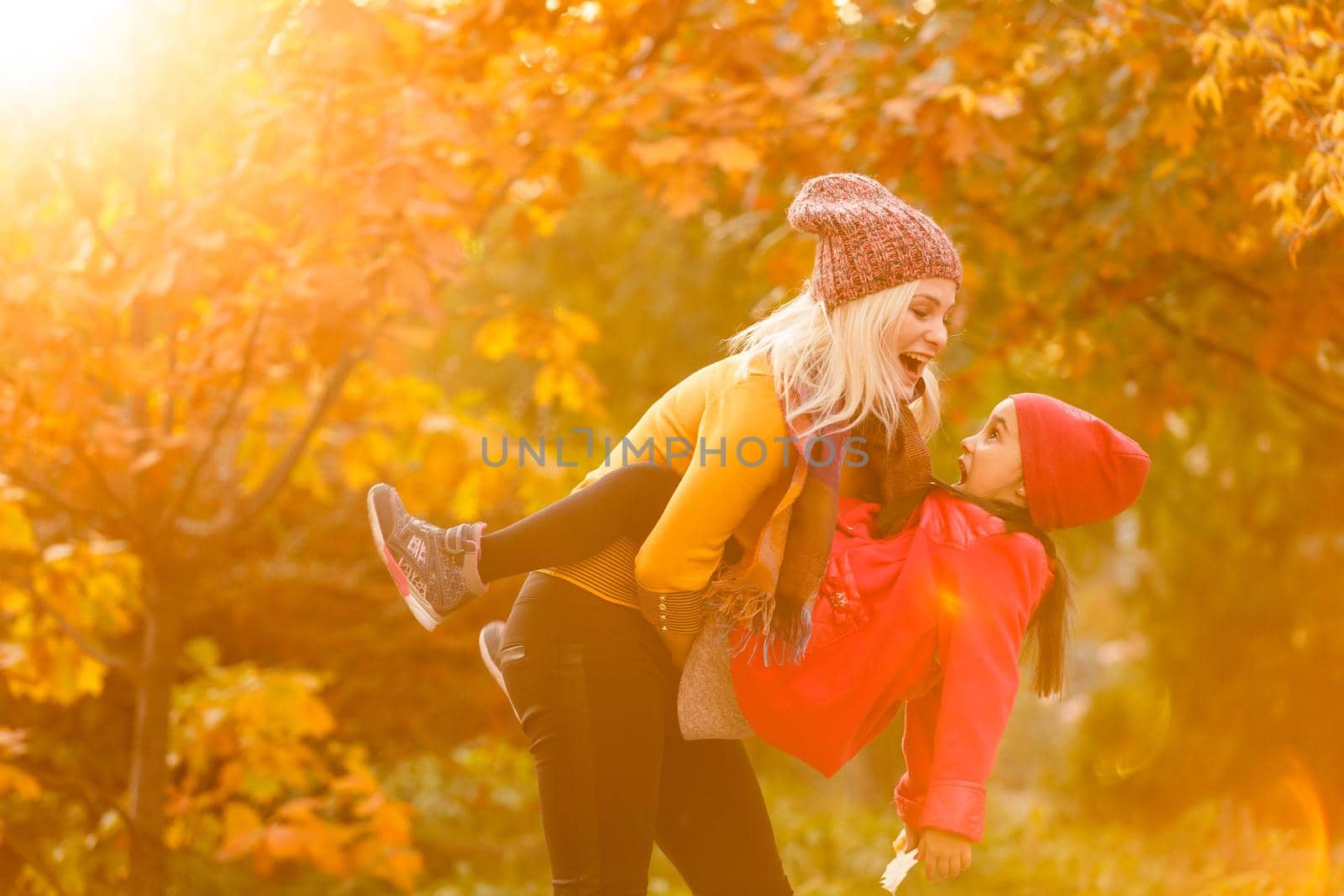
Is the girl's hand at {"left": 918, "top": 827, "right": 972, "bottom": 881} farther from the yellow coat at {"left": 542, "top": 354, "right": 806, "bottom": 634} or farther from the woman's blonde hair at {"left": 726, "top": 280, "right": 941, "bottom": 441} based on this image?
the woman's blonde hair at {"left": 726, "top": 280, "right": 941, "bottom": 441}

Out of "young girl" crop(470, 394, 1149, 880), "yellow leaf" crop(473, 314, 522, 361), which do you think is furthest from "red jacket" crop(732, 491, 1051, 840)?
"yellow leaf" crop(473, 314, 522, 361)

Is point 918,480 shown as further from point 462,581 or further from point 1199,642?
point 1199,642

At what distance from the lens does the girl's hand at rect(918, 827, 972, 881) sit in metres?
2.00

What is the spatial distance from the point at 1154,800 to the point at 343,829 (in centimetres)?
663

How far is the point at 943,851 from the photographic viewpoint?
2.00m

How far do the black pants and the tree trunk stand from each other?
2.31 metres

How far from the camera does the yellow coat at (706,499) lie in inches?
78.8

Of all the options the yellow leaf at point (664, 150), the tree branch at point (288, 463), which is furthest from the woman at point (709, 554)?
the tree branch at point (288, 463)

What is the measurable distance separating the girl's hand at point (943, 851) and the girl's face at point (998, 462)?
573 millimetres

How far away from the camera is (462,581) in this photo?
2.16 metres

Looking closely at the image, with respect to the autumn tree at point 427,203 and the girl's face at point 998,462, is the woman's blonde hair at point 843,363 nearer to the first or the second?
the girl's face at point 998,462

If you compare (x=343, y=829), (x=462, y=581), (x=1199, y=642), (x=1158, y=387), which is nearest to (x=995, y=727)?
(x=462, y=581)

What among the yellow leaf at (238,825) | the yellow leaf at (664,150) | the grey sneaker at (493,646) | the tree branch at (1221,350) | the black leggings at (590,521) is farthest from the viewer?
the tree branch at (1221,350)

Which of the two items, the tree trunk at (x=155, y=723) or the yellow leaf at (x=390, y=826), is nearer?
the tree trunk at (x=155, y=723)
